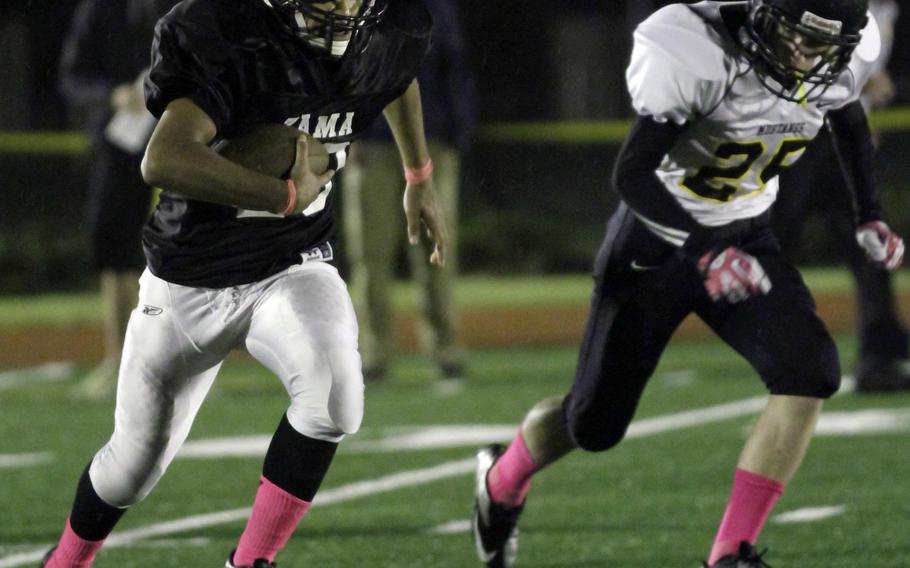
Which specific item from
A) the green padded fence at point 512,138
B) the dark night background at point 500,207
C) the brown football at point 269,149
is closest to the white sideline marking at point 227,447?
the brown football at point 269,149

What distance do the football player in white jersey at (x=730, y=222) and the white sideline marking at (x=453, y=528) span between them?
1.32ft

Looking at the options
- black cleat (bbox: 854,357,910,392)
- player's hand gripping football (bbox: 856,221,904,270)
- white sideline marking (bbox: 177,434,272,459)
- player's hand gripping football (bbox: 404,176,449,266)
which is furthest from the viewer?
black cleat (bbox: 854,357,910,392)

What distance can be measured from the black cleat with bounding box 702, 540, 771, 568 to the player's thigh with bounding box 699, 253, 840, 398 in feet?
1.16

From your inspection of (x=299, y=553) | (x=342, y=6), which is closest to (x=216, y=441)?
(x=299, y=553)

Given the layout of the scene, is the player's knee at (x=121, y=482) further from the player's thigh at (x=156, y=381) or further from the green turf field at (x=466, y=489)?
the green turf field at (x=466, y=489)

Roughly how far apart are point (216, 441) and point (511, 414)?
115 centimetres

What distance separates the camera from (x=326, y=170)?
3650 millimetres

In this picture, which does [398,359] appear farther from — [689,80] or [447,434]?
[689,80]

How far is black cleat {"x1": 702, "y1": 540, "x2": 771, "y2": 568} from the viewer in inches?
152

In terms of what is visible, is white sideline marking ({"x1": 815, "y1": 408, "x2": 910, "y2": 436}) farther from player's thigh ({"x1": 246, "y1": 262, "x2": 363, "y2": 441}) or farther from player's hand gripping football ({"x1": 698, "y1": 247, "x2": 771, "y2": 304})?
player's thigh ({"x1": 246, "y1": 262, "x2": 363, "y2": 441})

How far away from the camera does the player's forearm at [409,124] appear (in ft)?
13.2

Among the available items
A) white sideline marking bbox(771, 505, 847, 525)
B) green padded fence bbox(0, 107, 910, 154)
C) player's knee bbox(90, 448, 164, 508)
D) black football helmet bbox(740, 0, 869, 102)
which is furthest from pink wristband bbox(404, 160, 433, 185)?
green padded fence bbox(0, 107, 910, 154)

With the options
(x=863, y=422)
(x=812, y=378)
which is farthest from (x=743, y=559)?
(x=863, y=422)

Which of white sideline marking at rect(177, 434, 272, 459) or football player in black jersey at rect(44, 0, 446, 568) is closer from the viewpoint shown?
football player in black jersey at rect(44, 0, 446, 568)
